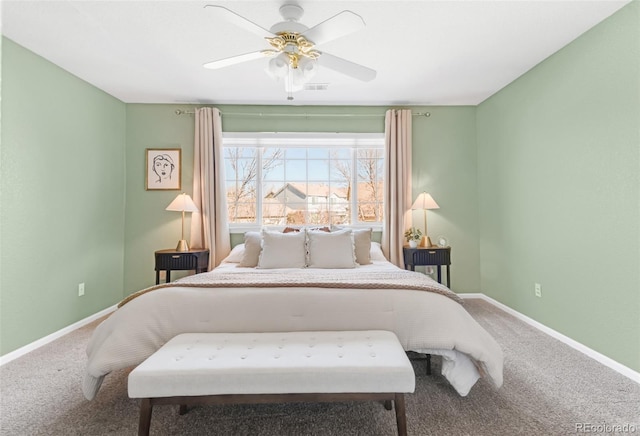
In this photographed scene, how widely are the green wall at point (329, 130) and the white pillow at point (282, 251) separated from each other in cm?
110

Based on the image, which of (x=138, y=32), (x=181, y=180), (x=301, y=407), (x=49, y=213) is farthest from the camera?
(x=181, y=180)

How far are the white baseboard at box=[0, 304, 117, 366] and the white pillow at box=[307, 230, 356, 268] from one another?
2386 mm

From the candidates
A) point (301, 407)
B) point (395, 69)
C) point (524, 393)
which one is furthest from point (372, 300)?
point (395, 69)

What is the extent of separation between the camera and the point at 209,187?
3.82 m

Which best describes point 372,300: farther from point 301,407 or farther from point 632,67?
point 632,67

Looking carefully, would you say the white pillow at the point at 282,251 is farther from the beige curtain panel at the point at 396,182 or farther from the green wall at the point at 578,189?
the green wall at the point at 578,189

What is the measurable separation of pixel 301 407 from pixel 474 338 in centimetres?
105

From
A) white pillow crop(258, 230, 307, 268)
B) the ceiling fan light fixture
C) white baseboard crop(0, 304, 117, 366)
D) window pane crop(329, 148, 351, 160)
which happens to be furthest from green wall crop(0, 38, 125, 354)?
window pane crop(329, 148, 351, 160)

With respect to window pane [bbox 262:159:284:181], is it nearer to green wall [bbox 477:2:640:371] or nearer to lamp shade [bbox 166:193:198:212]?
lamp shade [bbox 166:193:198:212]

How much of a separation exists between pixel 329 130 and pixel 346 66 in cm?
181

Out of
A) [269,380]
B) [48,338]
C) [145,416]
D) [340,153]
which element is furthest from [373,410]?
[340,153]

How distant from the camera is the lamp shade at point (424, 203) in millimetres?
3781

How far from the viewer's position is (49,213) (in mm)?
2861

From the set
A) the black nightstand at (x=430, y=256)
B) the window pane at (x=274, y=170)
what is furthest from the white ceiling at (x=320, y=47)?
the black nightstand at (x=430, y=256)
